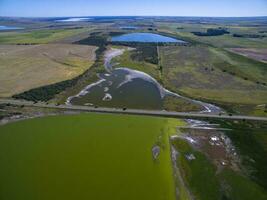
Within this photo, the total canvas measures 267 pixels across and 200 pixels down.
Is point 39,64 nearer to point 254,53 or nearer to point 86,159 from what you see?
point 86,159

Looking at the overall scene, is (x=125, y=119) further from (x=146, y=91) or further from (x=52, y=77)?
(x=52, y=77)

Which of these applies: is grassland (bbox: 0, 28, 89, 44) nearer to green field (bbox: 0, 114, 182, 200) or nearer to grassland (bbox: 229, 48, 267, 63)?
grassland (bbox: 229, 48, 267, 63)

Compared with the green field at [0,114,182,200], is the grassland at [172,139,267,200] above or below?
below

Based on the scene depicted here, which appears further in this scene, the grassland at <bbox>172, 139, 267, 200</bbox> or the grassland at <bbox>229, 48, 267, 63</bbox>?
the grassland at <bbox>229, 48, 267, 63</bbox>

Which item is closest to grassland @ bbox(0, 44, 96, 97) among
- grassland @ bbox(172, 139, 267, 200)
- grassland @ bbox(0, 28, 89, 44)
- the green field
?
grassland @ bbox(0, 28, 89, 44)

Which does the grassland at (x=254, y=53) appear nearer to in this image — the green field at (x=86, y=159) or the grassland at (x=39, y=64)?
the grassland at (x=39, y=64)

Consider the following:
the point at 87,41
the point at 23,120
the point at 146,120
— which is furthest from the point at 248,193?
the point at 87,41
